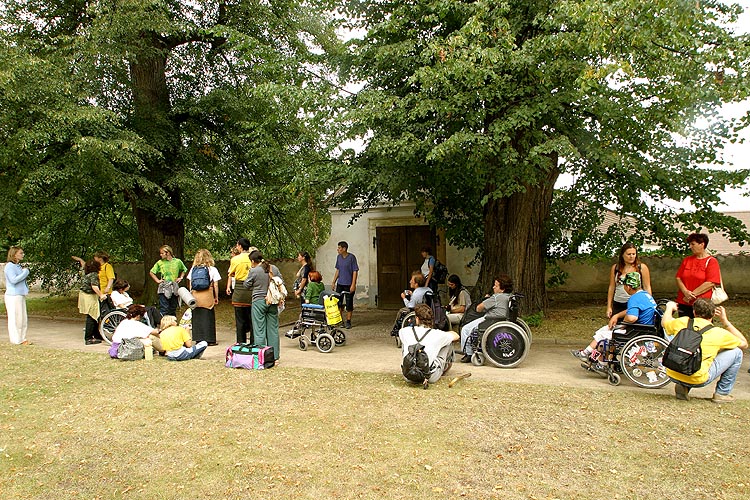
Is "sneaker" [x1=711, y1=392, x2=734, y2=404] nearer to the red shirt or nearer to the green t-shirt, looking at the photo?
the red shirt

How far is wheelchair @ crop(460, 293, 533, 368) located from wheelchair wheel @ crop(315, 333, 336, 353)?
2.37 meters

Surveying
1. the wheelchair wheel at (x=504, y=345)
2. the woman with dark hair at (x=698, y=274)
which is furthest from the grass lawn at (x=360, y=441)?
the woman with dark hair at (x=698, y=274)

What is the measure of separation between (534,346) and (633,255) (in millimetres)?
2866

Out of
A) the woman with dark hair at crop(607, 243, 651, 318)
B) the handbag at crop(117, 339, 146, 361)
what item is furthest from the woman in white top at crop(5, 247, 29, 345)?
the woman with dark hair at crop(607, 243, 651, 318)

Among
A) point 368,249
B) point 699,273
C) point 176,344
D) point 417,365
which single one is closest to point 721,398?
point 699,273

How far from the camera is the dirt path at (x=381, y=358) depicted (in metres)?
6.81

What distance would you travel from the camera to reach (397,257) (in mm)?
15320

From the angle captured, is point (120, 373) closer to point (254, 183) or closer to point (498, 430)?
point (498, 430)

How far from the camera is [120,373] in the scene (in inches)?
298

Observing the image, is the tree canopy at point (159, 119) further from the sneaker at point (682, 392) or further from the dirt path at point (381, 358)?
the sneaker at point (682, 392)

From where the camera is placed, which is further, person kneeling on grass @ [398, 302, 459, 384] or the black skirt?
the black skirt

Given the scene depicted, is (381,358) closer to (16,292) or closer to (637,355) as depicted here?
(637,355)

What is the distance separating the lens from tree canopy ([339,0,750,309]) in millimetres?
7453

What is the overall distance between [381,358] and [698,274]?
4297 mm
